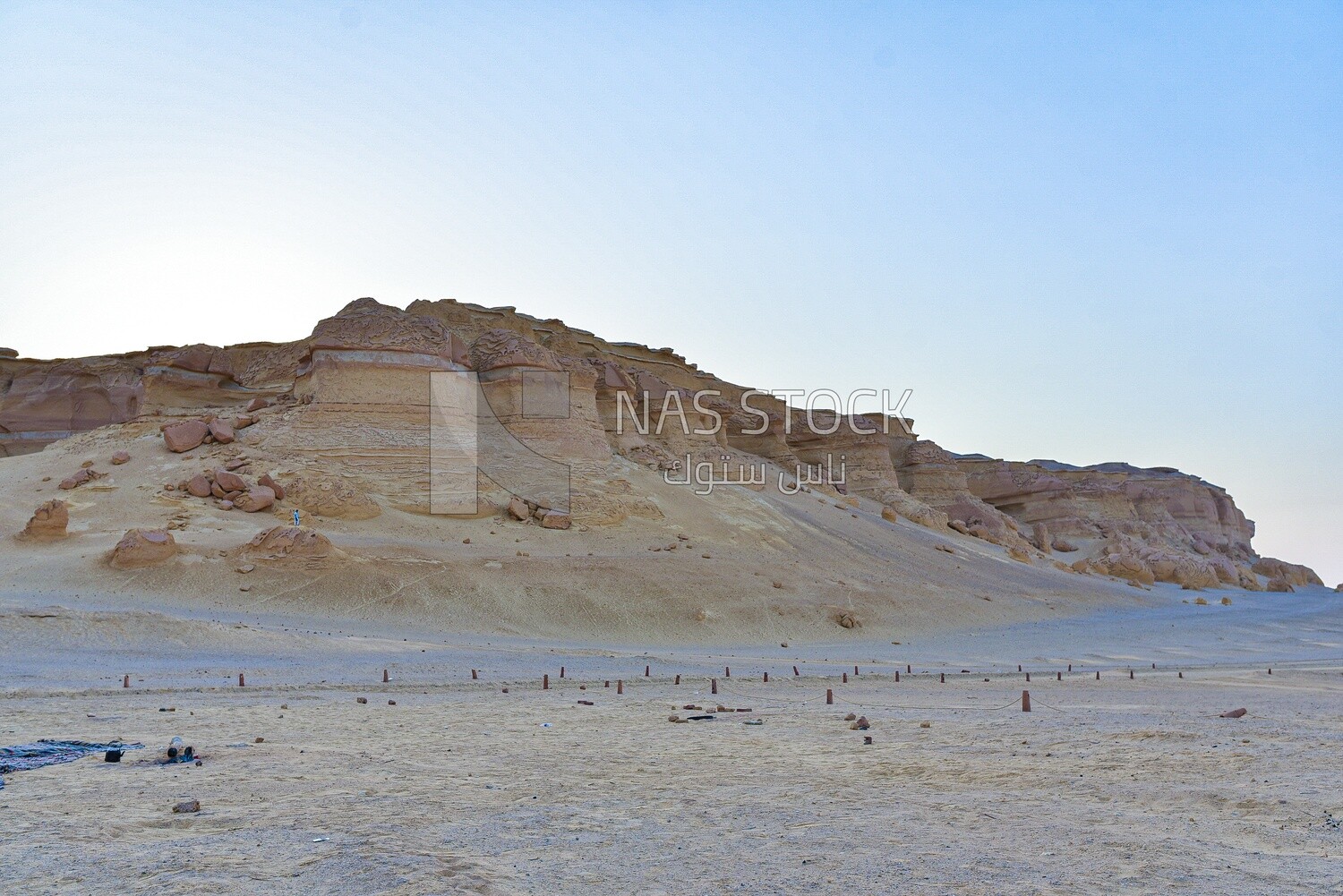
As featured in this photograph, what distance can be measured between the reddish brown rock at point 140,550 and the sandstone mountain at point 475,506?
0.07m

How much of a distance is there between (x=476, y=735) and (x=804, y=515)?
28904 mm

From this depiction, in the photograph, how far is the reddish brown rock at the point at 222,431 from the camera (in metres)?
29.8

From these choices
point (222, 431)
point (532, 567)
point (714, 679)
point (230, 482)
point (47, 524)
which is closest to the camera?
point (714, 679)

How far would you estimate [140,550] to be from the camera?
22219 millimetres

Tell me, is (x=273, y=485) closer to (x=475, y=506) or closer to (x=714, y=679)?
(x=475, y=506)

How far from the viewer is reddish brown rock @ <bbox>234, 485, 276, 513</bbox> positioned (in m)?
26.6

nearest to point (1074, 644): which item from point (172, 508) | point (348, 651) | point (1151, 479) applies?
point (348, 651)

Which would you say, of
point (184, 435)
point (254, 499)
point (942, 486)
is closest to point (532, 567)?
point (254, 499)

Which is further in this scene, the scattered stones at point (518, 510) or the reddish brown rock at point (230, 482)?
the scattered stones at point (518, 510)

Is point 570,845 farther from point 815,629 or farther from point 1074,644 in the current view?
point 1074,644

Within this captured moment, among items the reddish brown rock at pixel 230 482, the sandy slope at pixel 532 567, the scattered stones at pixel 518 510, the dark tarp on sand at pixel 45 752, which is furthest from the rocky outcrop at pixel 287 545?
the dark tarp on sand at pixel 45 752

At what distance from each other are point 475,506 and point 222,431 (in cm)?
837

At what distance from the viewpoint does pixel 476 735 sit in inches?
393

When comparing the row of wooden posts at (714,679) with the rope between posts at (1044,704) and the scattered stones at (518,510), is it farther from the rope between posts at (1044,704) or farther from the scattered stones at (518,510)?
the scattered stones at (518,510)
